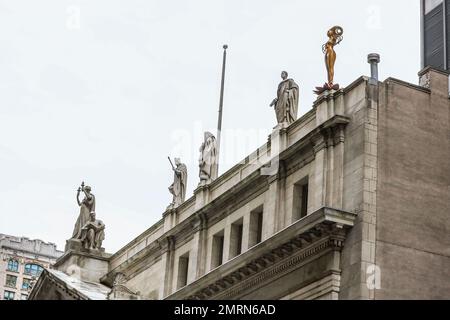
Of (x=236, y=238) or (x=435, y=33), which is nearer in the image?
(x=236, y=238)

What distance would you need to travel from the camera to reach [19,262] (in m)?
130

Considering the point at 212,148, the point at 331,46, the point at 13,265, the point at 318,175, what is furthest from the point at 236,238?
the point at 13,265

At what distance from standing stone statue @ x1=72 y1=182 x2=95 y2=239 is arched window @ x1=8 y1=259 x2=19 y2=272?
67.5m

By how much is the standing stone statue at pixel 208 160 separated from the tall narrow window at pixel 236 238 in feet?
13.8

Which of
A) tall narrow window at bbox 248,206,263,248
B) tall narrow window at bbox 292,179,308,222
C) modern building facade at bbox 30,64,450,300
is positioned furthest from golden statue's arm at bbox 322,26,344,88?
tall narrow window at bbox 248,206,263,248

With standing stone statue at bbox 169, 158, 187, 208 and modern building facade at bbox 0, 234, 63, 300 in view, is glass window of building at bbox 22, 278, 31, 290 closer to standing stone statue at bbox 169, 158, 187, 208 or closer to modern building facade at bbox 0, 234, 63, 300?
modern building facade at bbox 0, 234, 63, 300

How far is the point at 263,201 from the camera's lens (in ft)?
153

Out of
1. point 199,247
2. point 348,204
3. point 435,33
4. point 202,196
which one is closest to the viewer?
point 348,204

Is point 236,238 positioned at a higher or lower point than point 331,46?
lower

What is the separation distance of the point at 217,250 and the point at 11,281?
81.7 metres

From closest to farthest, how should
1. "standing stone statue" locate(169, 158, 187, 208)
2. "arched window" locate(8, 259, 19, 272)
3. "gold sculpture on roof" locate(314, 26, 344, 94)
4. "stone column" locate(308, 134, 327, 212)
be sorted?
"stone column" locate(308, 134, 327, 212) → "gold sculpture on roof" locate(314, 26, 344, 94) → "standing stone statue" locate(169, 158, 187, 208) → "arched window" locate(8, 259, 19, 272)

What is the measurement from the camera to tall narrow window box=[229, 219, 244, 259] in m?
48.4

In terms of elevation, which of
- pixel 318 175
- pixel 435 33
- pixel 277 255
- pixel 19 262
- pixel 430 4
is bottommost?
pixel 277 255

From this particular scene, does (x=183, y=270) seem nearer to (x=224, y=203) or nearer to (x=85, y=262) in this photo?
(x=224, y=203)
